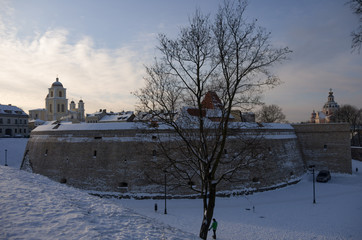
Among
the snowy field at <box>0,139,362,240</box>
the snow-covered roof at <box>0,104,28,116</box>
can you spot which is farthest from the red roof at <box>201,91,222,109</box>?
the snow-covered roof at <box>0,104,28,116</box>

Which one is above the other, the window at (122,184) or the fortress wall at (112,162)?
the fortress wall at (112,162)

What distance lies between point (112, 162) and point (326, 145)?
27.1m

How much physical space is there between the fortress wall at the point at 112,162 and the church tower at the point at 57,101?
5350cm

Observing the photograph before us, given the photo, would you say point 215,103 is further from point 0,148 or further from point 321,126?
point 0,148

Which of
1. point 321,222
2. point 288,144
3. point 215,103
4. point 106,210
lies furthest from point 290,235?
point 288,144

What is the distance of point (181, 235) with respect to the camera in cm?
691

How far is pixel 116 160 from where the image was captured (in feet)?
74.8

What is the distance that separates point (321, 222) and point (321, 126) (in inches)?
780

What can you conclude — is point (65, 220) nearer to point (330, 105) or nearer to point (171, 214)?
point (171, 214)

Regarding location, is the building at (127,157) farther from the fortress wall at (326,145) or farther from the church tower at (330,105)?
the church tower at (330,105)

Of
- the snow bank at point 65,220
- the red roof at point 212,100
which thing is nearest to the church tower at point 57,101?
the snow bank at point 65,220

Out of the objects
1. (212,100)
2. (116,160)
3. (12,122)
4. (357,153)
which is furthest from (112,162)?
(12,122)

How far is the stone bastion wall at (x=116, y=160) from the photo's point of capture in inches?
871

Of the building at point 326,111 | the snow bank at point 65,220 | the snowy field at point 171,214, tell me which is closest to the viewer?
the snow bank at point 65,220
